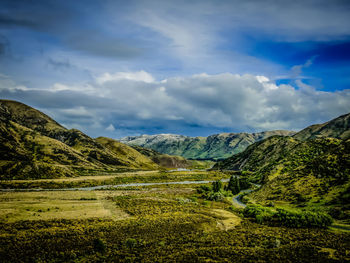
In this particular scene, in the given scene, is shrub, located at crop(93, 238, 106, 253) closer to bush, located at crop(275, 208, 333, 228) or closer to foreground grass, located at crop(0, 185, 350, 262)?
foreground grass, located at crop(0, 185, 350, 262)

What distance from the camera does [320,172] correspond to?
98.9 m

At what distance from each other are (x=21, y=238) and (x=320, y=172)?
10473cm

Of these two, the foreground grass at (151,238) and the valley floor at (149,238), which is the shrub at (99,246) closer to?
the valley floor at (149,238)

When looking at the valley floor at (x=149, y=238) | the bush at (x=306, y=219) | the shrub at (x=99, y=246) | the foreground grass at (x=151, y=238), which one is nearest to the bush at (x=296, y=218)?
the bush at (x=306, y=219)

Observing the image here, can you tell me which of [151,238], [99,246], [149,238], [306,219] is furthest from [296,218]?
[99,246]

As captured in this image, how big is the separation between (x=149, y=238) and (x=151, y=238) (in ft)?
1.41

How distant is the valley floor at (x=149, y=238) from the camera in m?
41.2

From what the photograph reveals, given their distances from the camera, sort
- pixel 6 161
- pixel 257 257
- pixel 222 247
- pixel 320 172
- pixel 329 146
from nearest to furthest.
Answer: pixel 257 257 < pixel 222 247 < pixel 320 172 < pixel 329 146 < pixel 6 161

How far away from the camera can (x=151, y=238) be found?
50.9 meters

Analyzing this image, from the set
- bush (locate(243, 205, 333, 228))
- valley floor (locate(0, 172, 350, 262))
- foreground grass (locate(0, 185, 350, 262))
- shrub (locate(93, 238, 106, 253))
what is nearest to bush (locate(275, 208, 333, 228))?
bush (locate(243, 205, 333, 228))

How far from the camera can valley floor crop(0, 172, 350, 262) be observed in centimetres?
4116

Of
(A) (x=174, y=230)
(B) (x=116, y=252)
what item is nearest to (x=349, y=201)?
(A) (x=174, y=230)

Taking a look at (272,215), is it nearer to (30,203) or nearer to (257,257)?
(257,257)

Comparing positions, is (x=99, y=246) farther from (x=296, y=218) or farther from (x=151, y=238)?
(x=296, y=218)
